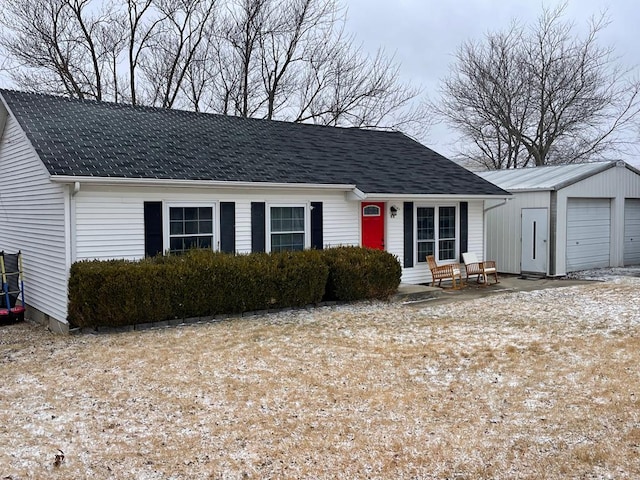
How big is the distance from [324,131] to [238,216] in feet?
18.4

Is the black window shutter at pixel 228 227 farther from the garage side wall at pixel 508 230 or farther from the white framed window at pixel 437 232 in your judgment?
the garage side wall at pixel 508 230

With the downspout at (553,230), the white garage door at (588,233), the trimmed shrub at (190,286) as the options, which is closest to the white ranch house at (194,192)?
the trimmed shrub at (190,286)

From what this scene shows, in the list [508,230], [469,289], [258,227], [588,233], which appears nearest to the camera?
[258,227]

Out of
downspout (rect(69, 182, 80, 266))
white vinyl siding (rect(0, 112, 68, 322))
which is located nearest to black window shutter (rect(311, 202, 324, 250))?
downspout (rect(69, 182, 80, 266))

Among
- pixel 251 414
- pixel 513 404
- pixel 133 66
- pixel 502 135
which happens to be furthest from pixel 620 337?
pixel 502 135

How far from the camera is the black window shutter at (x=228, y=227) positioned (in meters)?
10.8

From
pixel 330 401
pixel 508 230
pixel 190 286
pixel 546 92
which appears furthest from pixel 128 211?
pixel 546 92

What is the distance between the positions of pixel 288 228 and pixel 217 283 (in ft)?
8.91

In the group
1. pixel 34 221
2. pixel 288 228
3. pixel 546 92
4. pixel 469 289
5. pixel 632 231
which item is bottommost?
pixel 469 289

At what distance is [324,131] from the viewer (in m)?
15.7

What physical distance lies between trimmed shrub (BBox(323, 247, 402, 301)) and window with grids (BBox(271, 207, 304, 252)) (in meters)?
0.93

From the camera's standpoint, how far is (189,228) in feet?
34.4

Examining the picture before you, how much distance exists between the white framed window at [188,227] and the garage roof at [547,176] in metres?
8.84

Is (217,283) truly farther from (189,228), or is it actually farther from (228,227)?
(228,227)
